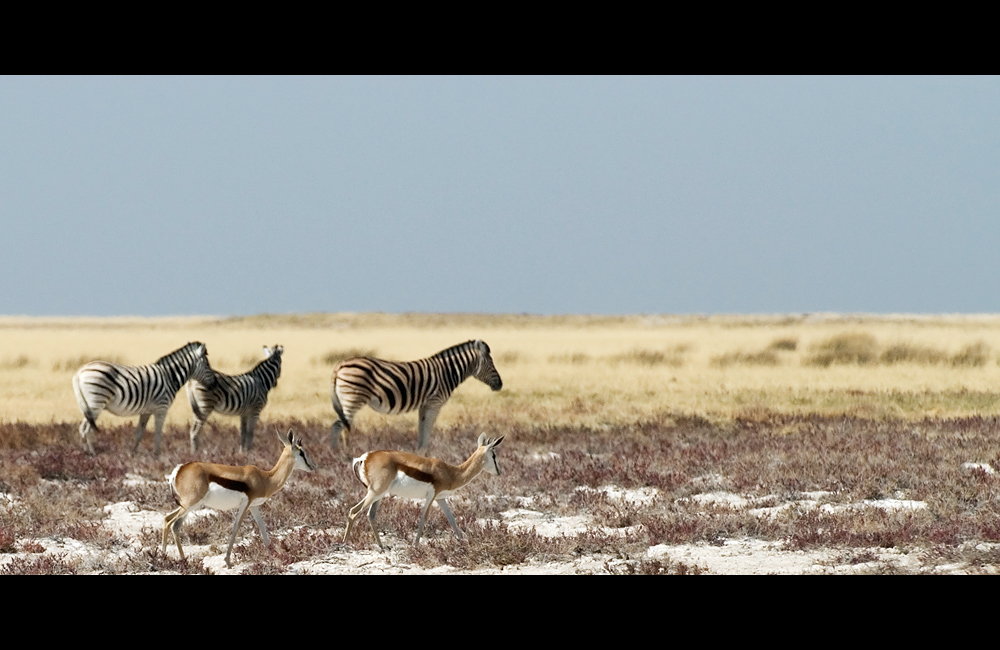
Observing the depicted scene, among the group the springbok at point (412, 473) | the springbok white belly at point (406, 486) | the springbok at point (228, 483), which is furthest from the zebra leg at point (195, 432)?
the springbok white belly at point (406, 486)

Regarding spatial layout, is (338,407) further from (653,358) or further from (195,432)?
(653,358)

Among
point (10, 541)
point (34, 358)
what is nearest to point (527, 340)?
point (34, 358)

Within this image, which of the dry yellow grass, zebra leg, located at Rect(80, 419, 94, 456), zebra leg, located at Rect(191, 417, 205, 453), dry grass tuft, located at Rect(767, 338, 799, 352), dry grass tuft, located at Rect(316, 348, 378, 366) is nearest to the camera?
zebra leg, located at Rect(80, 419, 94, 456)

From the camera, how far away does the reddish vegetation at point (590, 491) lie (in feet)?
29.3

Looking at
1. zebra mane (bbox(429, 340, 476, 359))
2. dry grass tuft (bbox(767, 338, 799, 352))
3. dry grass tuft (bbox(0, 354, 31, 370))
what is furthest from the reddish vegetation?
dry grass tuft (bbox(767, 338, 799, 352))

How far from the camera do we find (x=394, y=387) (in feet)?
52.5

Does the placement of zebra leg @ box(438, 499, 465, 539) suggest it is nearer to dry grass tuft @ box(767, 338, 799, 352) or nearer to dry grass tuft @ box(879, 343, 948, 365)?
dry grass tuft @ box(879, 343, 948, 365)

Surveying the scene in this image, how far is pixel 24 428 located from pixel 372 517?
10523 mm

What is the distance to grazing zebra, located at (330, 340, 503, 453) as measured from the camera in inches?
622

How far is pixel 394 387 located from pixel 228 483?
8.25 metres

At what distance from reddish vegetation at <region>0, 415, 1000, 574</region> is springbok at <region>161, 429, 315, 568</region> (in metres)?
0.81

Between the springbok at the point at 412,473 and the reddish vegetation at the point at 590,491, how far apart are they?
0.59m

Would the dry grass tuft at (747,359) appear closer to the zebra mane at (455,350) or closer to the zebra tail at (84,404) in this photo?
the zebra mane at (455,350)
